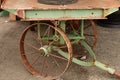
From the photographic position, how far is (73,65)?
272cm

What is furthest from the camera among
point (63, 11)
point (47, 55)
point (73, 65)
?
point (73, 65)

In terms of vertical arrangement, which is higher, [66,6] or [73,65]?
[66,6]

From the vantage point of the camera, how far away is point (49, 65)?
2.73 metres

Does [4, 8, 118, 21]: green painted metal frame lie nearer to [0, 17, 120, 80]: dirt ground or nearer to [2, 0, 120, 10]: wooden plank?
[2, 0, 120, 10]: wooden plank

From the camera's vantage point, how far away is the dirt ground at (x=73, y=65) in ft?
8.25

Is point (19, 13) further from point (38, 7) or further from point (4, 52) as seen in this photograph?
point (4, 52)

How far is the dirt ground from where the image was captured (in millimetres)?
2516

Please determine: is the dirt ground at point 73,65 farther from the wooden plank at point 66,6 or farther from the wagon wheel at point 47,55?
the wooden plank at point 66,6

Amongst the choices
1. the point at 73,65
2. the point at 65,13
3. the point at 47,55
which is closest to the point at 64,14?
the point at 65,13

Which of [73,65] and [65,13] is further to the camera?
[73,65]

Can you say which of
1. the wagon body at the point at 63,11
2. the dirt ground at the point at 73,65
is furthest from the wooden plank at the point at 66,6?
the dirt ground at the point at 73,65

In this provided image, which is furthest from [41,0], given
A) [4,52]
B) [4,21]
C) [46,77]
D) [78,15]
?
[4,21]

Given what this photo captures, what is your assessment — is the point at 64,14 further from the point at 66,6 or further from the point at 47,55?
the point at 47,55

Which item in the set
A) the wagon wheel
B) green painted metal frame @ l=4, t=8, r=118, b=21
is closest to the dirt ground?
the wagon wheel
